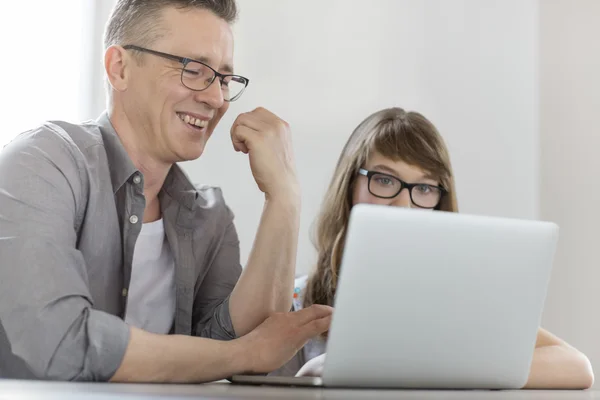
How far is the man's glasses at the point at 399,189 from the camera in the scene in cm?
200

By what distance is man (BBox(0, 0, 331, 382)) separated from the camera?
1.26 m

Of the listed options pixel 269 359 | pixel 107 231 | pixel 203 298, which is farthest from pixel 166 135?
pixel 269 359

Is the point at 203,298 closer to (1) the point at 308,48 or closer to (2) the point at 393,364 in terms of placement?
(2) the point at 393,364

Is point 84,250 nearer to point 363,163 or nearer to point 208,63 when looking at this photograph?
point 208,63

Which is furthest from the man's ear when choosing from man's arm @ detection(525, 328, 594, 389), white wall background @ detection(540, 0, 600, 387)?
white wall background @ detection(540, 0, 600, 387)

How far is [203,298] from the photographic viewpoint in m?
1.81

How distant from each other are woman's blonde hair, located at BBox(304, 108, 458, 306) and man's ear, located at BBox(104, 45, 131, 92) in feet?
2.32

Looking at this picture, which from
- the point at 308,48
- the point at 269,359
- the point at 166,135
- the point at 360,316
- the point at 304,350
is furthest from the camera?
the point at 308,48

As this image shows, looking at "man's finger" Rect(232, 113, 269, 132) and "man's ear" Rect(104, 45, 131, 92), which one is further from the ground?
"man's ear" Rect(104, 45, 131, 92)

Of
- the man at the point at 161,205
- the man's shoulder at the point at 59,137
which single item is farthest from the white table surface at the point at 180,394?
the man's shoulder at the point at 59,137

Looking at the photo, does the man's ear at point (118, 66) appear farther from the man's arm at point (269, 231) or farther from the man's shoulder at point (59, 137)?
the man's arm at point (269, 231)

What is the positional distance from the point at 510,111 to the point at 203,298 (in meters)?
1.76

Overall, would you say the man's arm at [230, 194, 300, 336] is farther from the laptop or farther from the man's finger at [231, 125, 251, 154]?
the laptop

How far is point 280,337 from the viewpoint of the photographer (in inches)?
50.8
